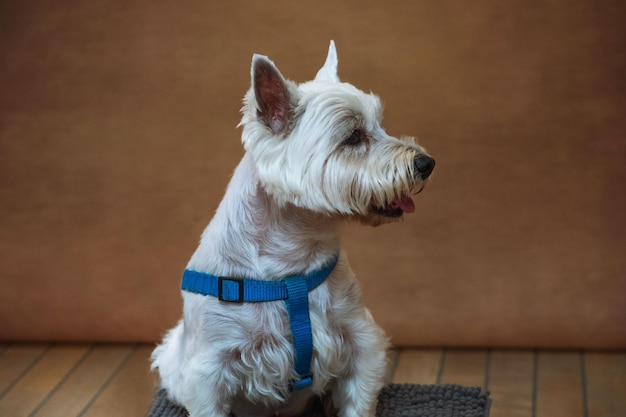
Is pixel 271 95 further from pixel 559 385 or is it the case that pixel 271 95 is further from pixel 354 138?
pixel 559 385


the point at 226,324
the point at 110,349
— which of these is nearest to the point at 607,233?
the point at 226,324

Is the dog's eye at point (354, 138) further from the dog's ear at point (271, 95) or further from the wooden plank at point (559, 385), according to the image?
the wooden plank at point (559, 385)

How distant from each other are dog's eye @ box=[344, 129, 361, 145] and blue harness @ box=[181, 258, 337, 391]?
33 centimetres

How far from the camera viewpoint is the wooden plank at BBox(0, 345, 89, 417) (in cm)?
312

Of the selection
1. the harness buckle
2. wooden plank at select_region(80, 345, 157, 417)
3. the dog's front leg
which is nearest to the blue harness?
the harness buckle

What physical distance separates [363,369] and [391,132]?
1101 mm

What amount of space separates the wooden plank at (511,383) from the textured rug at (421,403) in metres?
0.35

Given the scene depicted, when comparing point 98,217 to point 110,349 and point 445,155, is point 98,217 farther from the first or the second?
point 445,155

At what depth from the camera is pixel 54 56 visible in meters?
3.30

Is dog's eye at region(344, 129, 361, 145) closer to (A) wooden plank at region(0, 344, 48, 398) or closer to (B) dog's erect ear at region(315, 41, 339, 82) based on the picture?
(B) dog's erect ear at region(315, 41, 339, 82)

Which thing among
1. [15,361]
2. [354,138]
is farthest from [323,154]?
[15,361]

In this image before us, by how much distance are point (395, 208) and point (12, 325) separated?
6.65 feet

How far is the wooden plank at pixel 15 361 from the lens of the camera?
332 cm

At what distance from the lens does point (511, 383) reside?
316cm
